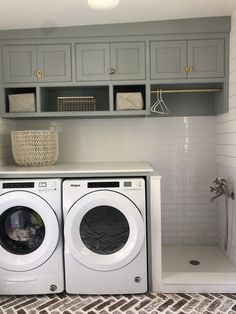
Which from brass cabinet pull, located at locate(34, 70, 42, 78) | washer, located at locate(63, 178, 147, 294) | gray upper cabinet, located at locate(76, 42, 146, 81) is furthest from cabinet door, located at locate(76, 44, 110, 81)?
washer, located at locate(63, 178, 147, 294)

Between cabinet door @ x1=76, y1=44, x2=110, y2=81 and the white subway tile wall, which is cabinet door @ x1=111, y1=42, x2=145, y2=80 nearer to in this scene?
cabinet door @ x1=76, y1=44, x2=110, y2=81

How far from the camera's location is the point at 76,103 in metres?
2.71

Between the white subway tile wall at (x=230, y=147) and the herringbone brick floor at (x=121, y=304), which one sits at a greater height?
the white subway tile wall at (x=230, y=147)

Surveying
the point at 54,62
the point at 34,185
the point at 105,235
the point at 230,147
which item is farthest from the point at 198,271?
the point at 54,62

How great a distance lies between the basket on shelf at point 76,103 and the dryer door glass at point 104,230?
3.46 ft

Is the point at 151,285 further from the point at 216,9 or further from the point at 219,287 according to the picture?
the point at 216,9

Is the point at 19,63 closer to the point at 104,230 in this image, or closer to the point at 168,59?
the point at 168,59

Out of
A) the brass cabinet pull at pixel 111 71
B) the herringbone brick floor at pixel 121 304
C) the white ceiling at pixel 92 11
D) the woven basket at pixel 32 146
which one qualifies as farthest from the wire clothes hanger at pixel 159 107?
the herringbone brick floor at pixel 121 304

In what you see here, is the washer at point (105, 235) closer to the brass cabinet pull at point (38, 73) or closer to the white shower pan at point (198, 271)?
the white shower pan at point (198, 271)

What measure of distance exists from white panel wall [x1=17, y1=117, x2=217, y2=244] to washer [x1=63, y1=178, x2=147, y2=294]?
807mm

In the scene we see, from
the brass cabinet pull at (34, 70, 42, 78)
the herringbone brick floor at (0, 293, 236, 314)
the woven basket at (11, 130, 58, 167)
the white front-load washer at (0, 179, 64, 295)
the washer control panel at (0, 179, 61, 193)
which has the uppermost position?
the brass cabinet pull at (34, 70, 42, 78)

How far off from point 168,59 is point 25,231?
1901mm

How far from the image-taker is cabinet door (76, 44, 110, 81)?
8.02ft

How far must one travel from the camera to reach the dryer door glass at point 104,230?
2143mm
